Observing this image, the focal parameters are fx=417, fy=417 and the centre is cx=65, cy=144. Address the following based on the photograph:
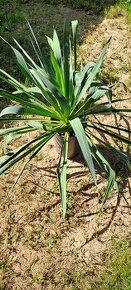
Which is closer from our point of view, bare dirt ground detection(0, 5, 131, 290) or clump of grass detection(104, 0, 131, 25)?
bare dirt ground detection(0, 5, 131, 290)

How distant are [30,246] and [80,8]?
10.0 ft

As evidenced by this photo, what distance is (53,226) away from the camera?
302cm

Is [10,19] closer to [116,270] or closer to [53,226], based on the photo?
[53,226]

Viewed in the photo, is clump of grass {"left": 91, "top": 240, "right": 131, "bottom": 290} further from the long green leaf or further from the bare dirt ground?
the long green leaf

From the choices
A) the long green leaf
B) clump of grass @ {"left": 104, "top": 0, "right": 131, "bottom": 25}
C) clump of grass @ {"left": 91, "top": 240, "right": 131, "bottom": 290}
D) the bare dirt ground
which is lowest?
clump of grass @ {"left": 91, "top": 240, "right": 131, "bottom": 290}

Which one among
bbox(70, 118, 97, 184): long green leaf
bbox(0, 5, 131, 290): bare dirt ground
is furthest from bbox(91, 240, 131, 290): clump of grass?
bbox(70, 118, 97, 184): long green leaf

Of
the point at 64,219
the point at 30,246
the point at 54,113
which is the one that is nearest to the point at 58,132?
the point at 54,113

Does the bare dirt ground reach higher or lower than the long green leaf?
lower

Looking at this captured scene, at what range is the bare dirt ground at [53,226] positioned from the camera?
111 inches

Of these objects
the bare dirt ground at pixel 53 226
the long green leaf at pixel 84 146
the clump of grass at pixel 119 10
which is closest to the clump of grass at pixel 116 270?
the bare dirt ground at pixel 53 226

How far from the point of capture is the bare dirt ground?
9.21ft

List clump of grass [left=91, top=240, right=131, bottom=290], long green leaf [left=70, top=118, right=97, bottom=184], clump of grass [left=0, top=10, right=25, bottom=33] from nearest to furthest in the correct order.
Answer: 1. long green leaf [left=70, top=118, right=97, bottom=184]
2. clump of grass [left=91, top=240, right=131, bottom=290]
3. clump of grass [left=0, top=10, right=25, bottom=33]

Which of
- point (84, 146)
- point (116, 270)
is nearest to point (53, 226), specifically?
point (116, 270)

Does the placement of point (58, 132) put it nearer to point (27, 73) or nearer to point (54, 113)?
point (54, 113)
